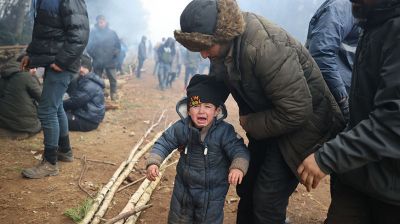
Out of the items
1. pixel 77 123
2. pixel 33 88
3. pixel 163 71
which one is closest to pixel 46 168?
pixel 33 88

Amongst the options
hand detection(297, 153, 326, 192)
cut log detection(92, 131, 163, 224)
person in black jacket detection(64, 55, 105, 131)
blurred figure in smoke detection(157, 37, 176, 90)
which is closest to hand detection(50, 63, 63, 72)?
cut log detection(92, 131, 163, 224)

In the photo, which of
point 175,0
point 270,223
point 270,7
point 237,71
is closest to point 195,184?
point 270,223

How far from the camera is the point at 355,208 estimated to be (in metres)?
2.13

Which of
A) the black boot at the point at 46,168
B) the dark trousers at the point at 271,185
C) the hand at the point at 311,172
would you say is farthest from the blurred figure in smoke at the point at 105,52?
the hand at the point at 311,172

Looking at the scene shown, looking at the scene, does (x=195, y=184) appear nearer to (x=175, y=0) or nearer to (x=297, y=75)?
(x=297, y=75)

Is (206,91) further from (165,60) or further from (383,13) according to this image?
(165,60)

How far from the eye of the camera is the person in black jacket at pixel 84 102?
21.1 ft

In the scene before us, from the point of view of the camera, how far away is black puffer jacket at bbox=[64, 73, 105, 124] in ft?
21.0

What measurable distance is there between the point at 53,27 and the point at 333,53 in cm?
304

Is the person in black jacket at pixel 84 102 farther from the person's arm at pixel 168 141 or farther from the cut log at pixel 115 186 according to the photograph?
the person's arm at pixel 168 141

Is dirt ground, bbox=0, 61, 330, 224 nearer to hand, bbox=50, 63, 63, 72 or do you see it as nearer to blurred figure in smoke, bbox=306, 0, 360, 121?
hand, bbox=50, 63, 63, 72

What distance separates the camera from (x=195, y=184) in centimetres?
282

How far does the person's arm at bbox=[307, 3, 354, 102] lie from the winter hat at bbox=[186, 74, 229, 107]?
992 millimetres

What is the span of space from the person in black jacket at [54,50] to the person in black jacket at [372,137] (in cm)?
305
